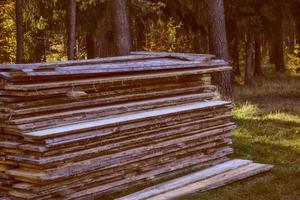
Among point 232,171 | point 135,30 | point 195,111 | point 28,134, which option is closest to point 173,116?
point 195,111

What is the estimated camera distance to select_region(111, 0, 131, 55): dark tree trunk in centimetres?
1850

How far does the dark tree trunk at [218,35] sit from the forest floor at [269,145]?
897mm

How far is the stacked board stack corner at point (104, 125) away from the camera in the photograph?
7.37 m

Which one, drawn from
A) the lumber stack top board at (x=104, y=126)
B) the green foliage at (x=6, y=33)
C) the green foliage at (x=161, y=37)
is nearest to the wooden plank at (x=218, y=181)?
the lumber stack top board at (x=104, y=126)

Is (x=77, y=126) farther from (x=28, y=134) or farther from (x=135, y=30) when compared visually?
(x=135, y=30)

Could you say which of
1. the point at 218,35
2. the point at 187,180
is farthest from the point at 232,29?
the point at 187,180

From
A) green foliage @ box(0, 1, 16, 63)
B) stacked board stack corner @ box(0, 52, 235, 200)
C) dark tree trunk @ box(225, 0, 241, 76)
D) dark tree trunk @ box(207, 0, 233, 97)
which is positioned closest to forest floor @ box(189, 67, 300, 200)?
dark tree trunk @ box(207, 0, 233, 97)

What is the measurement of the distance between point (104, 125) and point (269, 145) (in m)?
5.04

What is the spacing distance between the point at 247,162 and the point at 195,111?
1.36 metres

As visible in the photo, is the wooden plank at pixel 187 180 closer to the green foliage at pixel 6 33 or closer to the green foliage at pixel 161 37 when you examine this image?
the green foliage at pixel 161 37

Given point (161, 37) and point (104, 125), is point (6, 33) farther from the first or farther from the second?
point (104, 125)

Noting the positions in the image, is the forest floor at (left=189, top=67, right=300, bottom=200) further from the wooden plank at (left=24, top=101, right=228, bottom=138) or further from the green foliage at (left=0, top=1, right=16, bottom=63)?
the green foliage at (left=0, top=1, right=16, bottom=63)

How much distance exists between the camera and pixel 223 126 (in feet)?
34.3

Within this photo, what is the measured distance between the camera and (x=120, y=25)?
18.6 metres
